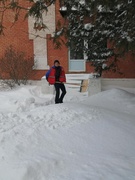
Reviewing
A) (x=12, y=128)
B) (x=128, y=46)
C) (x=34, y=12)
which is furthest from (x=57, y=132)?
(x=128, y=46)

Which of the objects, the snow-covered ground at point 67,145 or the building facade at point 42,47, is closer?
the snow-covered ground at point 67,145

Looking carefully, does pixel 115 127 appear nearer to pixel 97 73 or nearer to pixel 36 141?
pixel 36 141

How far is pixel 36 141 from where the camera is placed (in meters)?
3.85

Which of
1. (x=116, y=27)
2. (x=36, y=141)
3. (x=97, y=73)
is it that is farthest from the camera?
(x=97, y=73)

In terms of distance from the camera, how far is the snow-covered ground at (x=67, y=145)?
9.89 ft

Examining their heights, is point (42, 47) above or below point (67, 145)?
above

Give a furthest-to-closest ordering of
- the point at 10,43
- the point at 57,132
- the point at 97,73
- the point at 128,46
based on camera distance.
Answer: the point at 10,43
the point at 97,73
the point at 128,46
the point at 57,132

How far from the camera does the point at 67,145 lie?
12.3 feet

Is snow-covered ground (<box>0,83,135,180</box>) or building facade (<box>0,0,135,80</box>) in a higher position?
building facade (<box>0,0,135,80</box>)

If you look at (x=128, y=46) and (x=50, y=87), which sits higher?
(x=128, y=46)

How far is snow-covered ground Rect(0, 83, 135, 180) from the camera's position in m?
3.01

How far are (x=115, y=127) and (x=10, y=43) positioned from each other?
35.2ft

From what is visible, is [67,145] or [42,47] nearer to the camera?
[67,145]

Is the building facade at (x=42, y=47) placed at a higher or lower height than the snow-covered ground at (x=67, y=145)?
higher
